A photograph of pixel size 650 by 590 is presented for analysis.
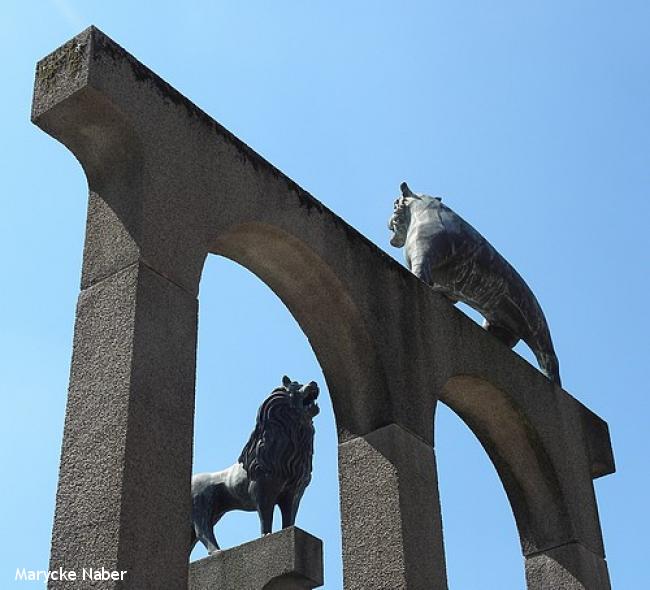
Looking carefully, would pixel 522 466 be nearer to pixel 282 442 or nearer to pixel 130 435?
pixel 282 442

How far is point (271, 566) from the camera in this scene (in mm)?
8438

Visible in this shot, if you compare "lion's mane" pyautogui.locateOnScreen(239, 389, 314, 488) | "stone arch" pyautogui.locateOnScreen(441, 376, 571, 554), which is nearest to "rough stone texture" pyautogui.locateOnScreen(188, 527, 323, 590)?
"lion's mane" pyautogui.locateOnScreen(239, 389, 314, 488)

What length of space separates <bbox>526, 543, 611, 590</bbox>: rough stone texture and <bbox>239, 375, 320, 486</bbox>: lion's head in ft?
7.75

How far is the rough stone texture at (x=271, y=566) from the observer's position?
329 inches

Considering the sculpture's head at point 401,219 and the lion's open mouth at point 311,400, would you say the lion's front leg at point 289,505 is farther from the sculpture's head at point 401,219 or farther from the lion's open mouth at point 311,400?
the sculpture's head at point 401,219

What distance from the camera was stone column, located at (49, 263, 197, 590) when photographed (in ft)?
18.3

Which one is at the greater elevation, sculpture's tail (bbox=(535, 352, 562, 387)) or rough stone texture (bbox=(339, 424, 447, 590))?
sculpture's tail (bbox=(535, 352, 562, 387))

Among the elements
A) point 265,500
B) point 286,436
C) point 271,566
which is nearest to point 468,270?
point 286,436

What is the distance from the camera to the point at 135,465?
5762mm

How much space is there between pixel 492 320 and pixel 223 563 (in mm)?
3405

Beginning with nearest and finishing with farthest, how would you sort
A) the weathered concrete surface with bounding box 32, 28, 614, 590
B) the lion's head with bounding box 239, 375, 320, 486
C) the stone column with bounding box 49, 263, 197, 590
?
1. the stone column with bounding box 49, 263, 197, 590
2. the weathered concrete surface with bounding box 32, 28, 614, 590
3. the lion's head with bounding box 239, 375, 320, 486

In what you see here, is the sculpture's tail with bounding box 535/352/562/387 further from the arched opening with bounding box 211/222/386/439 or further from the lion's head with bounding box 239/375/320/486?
the arched opening with bounding box 211/222/386/439

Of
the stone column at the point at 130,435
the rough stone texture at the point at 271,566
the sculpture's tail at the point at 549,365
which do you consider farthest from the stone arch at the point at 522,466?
the stone column at the point at 130,435

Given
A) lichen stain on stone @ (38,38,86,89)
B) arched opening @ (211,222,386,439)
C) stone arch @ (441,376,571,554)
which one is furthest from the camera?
stone arch @ (441,376,571,554)
